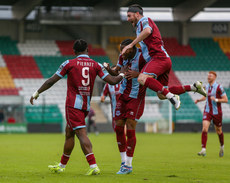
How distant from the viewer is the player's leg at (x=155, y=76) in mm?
8094

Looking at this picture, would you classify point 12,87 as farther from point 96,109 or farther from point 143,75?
point 143,75

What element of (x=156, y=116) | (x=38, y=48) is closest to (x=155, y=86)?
(x=156, y=116)

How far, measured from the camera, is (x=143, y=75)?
8.16 m

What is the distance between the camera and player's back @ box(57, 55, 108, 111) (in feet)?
26.2

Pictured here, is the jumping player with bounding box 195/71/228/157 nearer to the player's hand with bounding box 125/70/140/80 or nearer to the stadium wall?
the player's hand with bounding box 125/70/140/80

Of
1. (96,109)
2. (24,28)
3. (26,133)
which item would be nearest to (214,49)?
(96,109)

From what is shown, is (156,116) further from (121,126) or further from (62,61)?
(121,126)

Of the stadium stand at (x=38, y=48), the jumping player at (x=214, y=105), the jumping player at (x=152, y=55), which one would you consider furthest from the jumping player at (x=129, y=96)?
the stadium stand at (x=38, y=48)

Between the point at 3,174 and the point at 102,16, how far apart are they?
2854 centimetres

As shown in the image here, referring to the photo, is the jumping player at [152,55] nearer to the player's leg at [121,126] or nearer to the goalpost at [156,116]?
the player's leg at [121,126]

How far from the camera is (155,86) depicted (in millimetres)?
8102

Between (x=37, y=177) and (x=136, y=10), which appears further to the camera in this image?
(x=136, y=10)

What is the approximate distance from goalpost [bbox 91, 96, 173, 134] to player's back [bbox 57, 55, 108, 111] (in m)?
22.6

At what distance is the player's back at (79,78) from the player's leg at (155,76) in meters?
0.83
